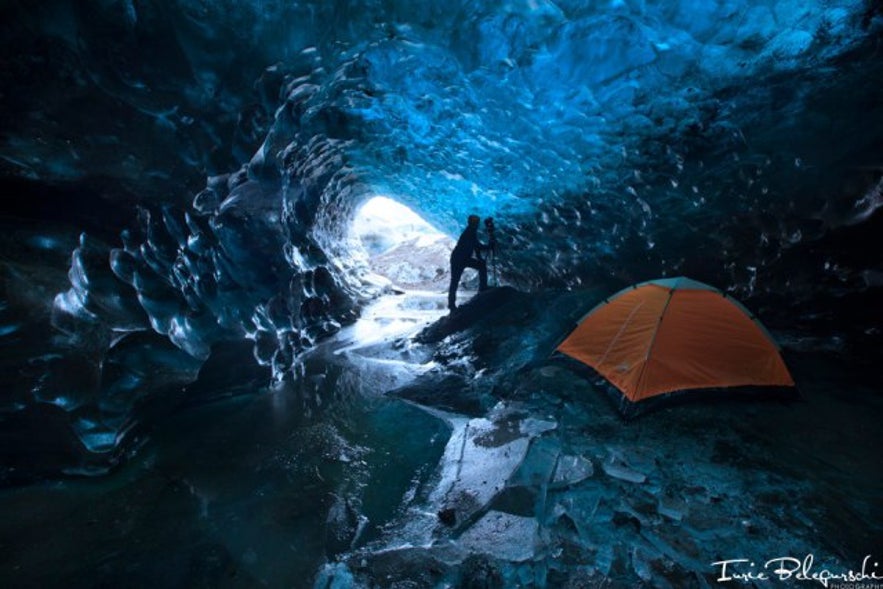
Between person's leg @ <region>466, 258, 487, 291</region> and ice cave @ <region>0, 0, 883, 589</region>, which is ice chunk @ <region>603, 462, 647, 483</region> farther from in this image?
person's leg @ <region>466, 258, 487, 291</region>

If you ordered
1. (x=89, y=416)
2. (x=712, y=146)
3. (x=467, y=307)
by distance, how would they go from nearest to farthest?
(x=89, y=416), (x=712, y=146), (x=467, y=307)

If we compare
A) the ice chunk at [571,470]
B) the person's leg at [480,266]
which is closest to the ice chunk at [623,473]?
the ice chunk at [571,470]

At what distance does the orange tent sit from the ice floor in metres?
0.39

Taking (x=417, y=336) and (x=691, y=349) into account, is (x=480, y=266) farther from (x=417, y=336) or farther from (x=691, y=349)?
(x=691, y=349)

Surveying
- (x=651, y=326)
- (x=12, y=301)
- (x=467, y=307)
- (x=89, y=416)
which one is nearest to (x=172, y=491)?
(x=89, y=416)

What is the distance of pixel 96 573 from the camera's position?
2.50 metres

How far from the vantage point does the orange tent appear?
3902mm

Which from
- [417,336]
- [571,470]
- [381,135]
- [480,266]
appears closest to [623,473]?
[571,470]

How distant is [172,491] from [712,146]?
30.6 feet

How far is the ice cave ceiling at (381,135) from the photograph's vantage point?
11.6ft

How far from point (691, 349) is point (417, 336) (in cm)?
515

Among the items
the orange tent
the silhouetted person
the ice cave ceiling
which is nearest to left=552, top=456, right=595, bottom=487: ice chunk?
the orange tent

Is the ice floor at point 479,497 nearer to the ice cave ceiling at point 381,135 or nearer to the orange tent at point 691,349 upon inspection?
the orange tent at point 691,349

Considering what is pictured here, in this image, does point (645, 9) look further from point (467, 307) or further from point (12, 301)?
point (12, 301)
